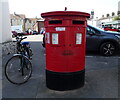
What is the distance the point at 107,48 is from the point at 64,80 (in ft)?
14.6

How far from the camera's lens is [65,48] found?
3291 mm

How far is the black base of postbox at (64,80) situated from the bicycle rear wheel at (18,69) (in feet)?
2.85

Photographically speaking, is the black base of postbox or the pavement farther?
the black base of postbox

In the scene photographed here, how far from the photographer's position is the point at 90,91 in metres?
3.48

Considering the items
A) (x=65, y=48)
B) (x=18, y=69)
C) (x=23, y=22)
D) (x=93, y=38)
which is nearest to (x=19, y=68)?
(x=18, y=69)

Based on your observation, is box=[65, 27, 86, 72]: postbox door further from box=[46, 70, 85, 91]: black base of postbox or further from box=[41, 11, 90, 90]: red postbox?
box=[46, 70, 85, 91]: black base of postbox

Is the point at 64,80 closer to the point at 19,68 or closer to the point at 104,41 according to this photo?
the point at 19,68

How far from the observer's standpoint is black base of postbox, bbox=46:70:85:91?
343cm

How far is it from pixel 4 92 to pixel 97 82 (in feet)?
7.70

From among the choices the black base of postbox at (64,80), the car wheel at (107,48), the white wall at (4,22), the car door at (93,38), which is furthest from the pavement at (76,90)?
the white wall at (4,22)

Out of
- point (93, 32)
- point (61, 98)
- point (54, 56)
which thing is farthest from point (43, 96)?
point (93, 32)

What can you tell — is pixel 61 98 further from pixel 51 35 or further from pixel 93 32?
pixel 93 32

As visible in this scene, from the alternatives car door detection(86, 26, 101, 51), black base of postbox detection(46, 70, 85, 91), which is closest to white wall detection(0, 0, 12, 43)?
car door detection(86, 26, 101, 51)

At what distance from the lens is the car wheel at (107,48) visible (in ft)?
23.7
